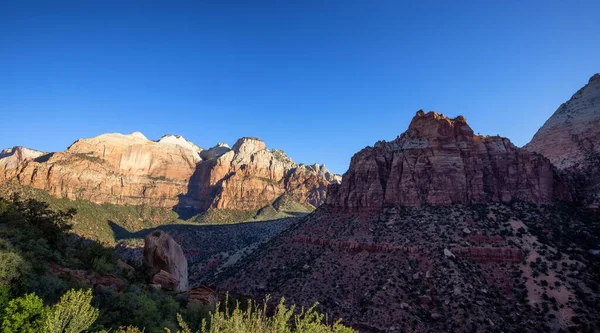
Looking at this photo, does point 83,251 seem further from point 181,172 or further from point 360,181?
point 181,172

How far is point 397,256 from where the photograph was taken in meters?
47.2

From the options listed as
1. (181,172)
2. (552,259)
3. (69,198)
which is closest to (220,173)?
(181,172)

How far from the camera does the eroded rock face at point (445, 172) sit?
188ft

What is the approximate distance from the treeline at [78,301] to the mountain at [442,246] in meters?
22.7

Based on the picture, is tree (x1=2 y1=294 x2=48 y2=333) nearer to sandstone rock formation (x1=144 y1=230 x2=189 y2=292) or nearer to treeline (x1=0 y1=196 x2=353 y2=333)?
treeline (x1=0 y1=196 x2=353 y2=333)

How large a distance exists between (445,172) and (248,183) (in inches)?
5063

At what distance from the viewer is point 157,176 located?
595 feet

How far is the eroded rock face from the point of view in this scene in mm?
57438

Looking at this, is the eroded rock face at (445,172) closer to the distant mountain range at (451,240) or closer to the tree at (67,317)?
the distant mountain range at (451,240)

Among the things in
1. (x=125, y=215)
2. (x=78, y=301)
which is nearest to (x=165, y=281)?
(x=78, y=301)

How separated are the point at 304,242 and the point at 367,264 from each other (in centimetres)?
1430

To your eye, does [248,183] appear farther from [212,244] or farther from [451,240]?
[451,240]

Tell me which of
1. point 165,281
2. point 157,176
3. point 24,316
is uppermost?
point 157,176

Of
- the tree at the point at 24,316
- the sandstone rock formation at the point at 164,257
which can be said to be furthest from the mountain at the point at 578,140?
the tree at the point at 24,316
